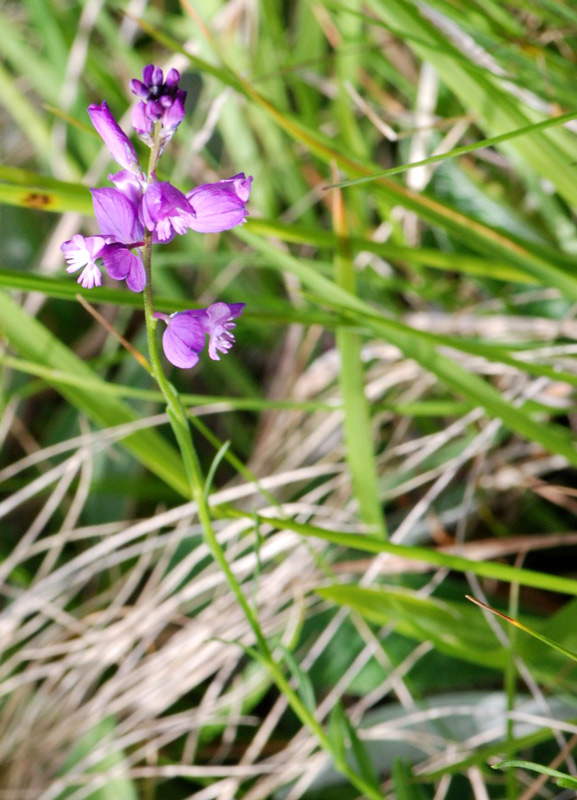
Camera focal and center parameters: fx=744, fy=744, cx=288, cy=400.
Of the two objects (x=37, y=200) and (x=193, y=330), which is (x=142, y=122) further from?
(x=37, y=200)

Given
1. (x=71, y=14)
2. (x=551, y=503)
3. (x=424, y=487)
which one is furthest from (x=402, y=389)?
(x=71, y=14)

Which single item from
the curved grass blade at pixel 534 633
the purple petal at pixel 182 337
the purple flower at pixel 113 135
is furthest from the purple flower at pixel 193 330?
the curved grass blade at pixel 534 633

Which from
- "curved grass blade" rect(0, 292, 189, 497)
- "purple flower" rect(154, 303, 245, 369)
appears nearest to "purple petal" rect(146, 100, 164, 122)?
"purple flower" rect(154, 303, 245, 369)

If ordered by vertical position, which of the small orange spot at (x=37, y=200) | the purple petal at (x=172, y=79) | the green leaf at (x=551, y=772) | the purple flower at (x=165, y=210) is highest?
the small orange spot at (x=37, y=200)

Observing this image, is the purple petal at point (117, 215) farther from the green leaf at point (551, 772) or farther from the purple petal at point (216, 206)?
the green leaf at point (551, 772)

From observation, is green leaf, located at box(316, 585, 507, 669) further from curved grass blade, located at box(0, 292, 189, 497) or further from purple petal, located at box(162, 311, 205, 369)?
purple petal, located at box(162, 311, 205, 369)

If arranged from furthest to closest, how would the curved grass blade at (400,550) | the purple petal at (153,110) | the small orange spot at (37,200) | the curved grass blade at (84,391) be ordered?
the curved grass blade at (84,391) < the small orange spot at (37,200) < the curved grass blade at (400,550) < the purple petal at (153,110)
